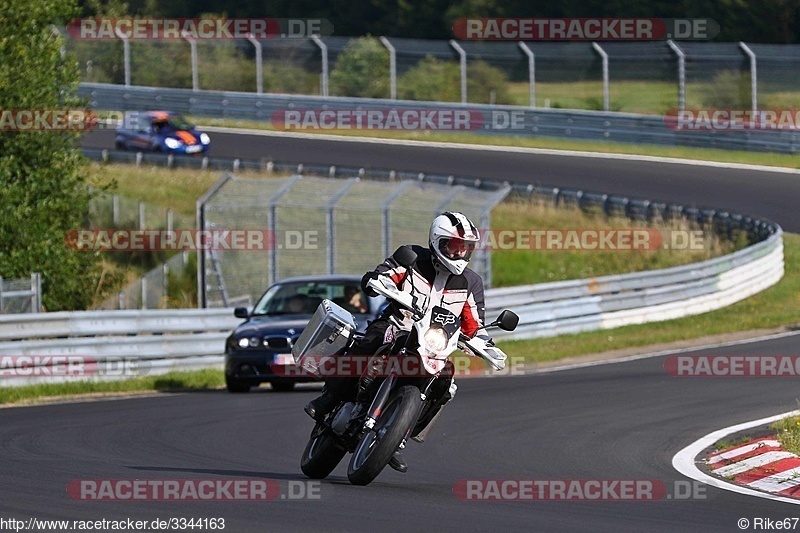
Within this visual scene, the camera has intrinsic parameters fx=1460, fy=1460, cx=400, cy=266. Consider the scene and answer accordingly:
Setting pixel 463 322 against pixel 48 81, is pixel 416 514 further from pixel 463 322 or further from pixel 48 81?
pixel 48 81

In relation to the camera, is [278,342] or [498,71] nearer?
[278,342]

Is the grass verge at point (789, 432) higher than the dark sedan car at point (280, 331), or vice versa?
the grass verge at point (789, 432)

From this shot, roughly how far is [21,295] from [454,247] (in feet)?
34.8

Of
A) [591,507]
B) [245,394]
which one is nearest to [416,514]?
[591,507]

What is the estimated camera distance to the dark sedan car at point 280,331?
16.3 m

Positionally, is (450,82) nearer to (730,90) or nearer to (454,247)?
(730,90)

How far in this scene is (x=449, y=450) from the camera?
444 inches

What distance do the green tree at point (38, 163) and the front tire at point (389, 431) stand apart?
49.4 ft

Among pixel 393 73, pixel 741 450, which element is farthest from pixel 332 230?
pixel 393 73

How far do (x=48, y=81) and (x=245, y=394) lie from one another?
29.7 ft

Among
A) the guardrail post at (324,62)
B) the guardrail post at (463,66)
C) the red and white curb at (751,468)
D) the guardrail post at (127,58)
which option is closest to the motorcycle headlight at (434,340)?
the red and white curb at (751,468)

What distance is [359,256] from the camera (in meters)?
24.0

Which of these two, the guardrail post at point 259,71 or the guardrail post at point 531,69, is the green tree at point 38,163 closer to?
the guardrail post at point 531,69

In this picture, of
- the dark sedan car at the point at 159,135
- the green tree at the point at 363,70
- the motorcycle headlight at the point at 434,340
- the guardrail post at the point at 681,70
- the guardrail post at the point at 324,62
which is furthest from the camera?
the green tree at the point at 363,70
